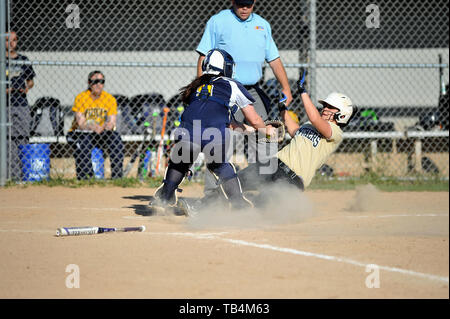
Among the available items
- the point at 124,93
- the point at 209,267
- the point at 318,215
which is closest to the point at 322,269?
the point at 209,267

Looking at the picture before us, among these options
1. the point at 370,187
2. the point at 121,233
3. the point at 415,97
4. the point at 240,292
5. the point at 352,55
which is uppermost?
the point at 352,55

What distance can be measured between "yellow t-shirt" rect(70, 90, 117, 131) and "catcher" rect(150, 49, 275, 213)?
380cm

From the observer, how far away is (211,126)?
20.1 ft

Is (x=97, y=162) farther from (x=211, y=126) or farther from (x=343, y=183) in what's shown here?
(x=211, y=126)

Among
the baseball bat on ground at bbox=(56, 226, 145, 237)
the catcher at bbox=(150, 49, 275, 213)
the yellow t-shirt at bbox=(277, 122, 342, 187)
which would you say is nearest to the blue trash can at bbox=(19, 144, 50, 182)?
the catcher at bbox=(150, 49, 275, 213)

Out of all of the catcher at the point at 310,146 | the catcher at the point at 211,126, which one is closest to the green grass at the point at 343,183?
the catcher at the point at 310,146

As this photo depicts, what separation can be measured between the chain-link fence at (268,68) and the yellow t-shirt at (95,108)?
1201mm

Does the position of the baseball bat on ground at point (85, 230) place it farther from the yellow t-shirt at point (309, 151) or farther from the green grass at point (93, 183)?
the green grass at point (93, 183)

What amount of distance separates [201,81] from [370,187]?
347cm

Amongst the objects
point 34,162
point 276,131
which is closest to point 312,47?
point 276,131

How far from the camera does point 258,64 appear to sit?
23.9ft

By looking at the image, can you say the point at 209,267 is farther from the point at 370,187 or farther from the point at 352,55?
the point at 352,55

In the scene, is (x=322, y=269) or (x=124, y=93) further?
(x=124, y=93)

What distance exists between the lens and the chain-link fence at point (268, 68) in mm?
11914
